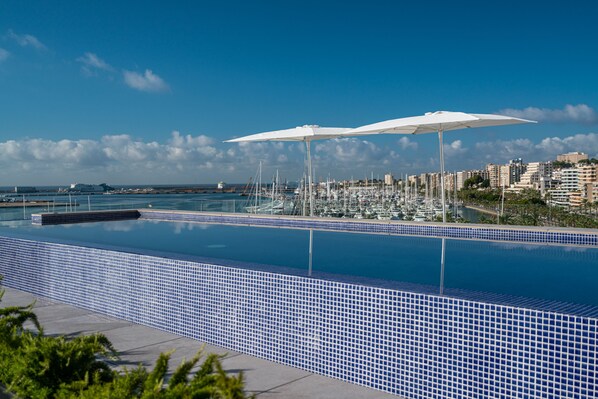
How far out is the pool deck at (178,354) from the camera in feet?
11.8

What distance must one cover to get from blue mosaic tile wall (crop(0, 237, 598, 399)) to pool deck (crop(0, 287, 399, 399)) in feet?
0.35

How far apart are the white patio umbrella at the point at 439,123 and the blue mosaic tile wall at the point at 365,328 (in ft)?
20.9

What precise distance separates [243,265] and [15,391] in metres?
2.12

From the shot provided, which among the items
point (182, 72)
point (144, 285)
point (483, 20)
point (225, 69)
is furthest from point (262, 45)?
point (144, 285)

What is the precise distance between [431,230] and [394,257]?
3.37 meters

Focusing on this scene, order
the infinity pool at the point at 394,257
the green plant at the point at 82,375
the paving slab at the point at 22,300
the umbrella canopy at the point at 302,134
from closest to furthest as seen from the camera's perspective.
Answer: the green plant at the point at 82,375 → the infinity pool at the point at 394,257 → the paving slab at the point at 22,300 → the umbrella canopy at the point at 302,134

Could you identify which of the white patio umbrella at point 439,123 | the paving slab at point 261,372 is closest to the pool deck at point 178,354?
the paving slab at point 261,372

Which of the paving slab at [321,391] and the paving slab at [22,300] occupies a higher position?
the paving slab at [22,300]

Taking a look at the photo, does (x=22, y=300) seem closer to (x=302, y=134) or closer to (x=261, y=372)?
(x=261, y=372)

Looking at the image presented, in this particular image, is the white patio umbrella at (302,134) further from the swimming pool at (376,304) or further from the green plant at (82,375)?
the green plant at (82,375)

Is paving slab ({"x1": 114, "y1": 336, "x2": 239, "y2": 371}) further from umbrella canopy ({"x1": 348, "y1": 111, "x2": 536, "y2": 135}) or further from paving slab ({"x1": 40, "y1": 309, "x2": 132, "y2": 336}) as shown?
umbrella canopy ({"x1": 348, "y1": 111, "x2": 536, "y2": 135})

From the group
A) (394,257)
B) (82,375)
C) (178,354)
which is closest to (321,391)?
(178,354)

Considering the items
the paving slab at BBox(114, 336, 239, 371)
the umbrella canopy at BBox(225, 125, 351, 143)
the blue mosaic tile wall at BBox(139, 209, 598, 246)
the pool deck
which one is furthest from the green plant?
the umbrella canopy at BBox(225, 125, 351, 143)

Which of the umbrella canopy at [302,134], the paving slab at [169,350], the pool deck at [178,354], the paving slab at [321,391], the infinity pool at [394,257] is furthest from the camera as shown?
the umbrella canopy at [302,134]
